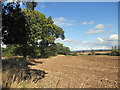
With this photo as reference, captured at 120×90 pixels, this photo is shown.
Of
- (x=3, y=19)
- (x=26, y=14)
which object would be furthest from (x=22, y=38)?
(x=26, y=14)

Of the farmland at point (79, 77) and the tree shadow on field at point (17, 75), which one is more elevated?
the tree shadow on field at point (17, 75)

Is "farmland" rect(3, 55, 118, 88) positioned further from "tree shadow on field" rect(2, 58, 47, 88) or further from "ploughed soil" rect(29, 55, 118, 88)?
"tree shadow on field" rect(2, 58, 47, 88)

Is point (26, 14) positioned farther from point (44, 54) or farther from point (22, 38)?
point (44, 54)

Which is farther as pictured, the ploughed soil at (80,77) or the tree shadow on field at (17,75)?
the ploughed soil at (80,77)

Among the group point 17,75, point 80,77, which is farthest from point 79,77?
point 17,75

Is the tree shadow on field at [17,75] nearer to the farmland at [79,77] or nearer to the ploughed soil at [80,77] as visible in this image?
the farmland at [79,77]

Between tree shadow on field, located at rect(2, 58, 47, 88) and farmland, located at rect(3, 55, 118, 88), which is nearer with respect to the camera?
tree shadow on field, located at rect(2, 58, 47, 88)

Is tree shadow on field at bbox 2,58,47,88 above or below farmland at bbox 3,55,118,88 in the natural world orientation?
above

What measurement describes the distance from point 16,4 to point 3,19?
201 centimetres

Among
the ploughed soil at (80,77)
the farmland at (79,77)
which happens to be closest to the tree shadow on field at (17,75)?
the farmland at (79,77)

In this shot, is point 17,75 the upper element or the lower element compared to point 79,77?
upper

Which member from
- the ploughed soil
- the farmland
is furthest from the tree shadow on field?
the ploughed soil

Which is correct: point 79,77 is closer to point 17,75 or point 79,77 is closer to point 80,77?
point 80,77

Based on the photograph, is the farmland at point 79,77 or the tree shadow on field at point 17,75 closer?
the tree shadow on field at point 17,75
